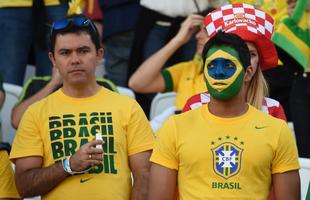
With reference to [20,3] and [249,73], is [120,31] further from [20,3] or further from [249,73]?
[249,73]

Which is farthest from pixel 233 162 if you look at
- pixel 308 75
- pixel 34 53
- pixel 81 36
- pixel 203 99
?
pixel 34 53

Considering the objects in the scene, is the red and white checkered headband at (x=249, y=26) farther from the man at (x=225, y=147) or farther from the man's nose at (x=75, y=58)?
the man's nose at (x=75, y=58)

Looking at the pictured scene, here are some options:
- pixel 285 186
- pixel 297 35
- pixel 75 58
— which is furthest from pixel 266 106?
pixel 297 35

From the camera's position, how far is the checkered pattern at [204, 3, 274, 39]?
530cm

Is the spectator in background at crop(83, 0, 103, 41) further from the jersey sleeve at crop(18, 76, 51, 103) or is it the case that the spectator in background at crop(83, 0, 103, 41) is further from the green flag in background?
the green flag in background

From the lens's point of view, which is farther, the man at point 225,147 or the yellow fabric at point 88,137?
the yellow fabric at point 88,137

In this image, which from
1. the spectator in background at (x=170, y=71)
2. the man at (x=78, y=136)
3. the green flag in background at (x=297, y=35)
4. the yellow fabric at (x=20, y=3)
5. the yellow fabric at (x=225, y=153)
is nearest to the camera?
the yellow fabric at (x=225, y=153)

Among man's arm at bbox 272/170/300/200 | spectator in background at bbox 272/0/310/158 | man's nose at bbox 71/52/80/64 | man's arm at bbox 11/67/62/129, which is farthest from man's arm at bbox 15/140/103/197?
spectator in background at bbox 272/0/310/158

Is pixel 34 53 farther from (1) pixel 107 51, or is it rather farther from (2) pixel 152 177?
(2) pixel 152 177

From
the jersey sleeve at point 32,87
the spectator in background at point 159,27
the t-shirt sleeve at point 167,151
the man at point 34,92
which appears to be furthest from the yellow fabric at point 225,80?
the spectator in background at point 159,27

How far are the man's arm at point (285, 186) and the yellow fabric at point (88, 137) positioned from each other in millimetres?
848

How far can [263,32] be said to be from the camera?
17.4ft

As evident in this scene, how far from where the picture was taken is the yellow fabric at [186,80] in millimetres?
6797

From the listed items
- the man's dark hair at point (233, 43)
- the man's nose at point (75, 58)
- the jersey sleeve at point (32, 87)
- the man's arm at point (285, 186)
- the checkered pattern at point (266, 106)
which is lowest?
the man's arm at point (285, 186)
